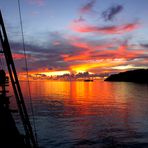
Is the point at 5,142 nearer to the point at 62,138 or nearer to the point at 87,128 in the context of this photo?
the point at 62,138

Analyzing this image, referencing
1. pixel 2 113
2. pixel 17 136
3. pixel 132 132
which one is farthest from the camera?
pixel 132 132

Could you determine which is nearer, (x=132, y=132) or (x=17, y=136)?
(x=17, y=136)

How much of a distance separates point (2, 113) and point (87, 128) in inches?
1002

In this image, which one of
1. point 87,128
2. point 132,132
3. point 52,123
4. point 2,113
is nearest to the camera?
point 2,113

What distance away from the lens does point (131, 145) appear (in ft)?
103

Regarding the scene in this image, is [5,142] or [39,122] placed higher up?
[5,142]

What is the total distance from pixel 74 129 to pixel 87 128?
108 inches

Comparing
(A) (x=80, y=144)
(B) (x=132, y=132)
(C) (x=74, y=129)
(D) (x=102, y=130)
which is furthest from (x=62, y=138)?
(B) (x=132, y=132)

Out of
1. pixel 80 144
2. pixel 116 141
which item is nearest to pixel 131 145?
pixel 116 141

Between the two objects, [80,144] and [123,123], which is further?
[123,123]

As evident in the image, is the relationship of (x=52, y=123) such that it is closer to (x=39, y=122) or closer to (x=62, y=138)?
(x=39, y=122)

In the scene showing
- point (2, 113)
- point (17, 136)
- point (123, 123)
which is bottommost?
point (123, 123)

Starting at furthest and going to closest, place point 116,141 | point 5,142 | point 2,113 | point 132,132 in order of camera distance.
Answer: point 132,132
point 116,141
point 2,113
point 5,142

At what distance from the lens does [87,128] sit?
138ft
